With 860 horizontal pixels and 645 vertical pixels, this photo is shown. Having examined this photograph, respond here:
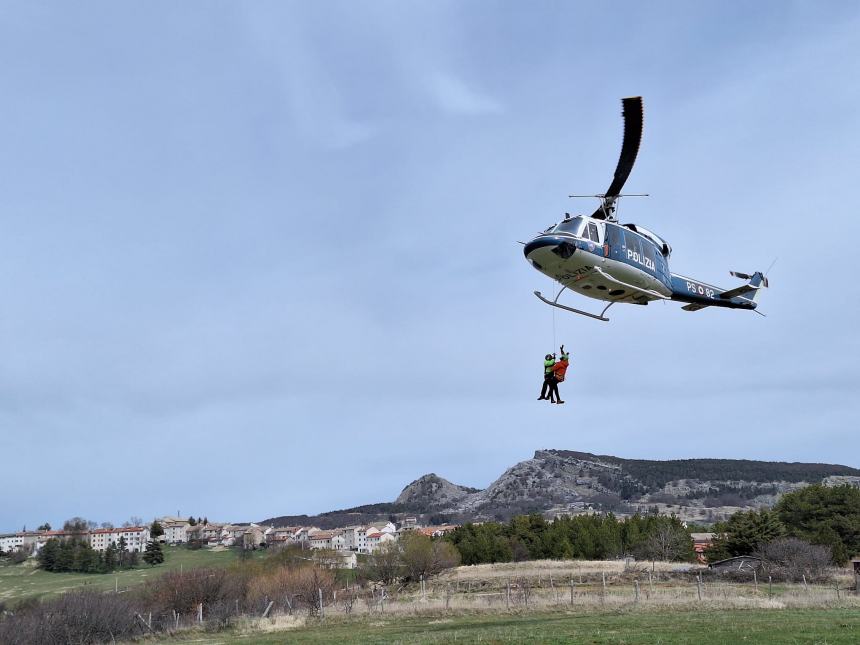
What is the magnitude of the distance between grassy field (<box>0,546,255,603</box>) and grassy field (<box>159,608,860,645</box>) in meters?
56.9

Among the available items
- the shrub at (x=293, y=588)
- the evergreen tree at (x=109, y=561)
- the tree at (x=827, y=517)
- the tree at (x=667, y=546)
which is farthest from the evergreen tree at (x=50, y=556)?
the tree at (x=827, y=517)

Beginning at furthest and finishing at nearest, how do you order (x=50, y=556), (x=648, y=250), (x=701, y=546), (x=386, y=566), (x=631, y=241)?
(x=50, y=556) < (x=701, y=546) < (x=386, y=566) < (x=648, y=250) < (x=631, y=241)

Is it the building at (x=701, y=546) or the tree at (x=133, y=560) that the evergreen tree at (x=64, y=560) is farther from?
the building at (x=701, y=546)

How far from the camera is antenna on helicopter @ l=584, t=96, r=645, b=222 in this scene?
20766mm

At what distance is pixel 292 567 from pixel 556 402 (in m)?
56.7

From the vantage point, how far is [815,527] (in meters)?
69.1

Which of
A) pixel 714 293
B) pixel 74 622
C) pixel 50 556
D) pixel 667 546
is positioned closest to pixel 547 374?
pixel 714 293

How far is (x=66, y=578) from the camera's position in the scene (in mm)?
118875

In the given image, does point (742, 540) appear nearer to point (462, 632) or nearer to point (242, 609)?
point (242, 609)

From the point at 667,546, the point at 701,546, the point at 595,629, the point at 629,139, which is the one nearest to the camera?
the point at 629,139

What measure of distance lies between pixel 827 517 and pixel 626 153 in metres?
60.5

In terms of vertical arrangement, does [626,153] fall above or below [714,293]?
above

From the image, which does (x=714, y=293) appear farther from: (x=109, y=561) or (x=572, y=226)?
(x=109, y=561)

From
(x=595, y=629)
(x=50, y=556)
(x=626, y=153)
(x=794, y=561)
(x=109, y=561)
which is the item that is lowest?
(x=109, y=561)
